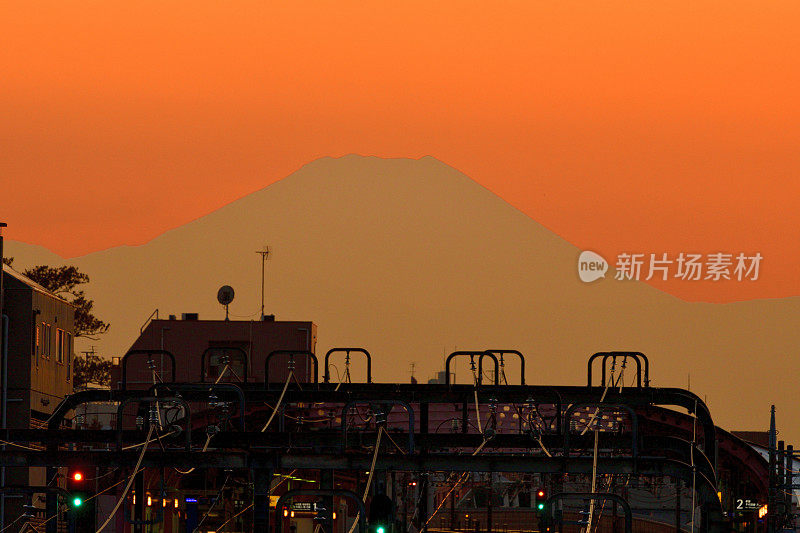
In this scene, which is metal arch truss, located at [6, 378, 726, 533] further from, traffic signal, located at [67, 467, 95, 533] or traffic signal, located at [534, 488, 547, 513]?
traffic signal, located at [534, 488, 547, 513]

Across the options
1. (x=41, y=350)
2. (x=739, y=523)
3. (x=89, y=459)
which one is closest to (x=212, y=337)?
(x=41, y=350)

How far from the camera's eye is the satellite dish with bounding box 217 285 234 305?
3002 inches

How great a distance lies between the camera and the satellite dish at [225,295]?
76.2m

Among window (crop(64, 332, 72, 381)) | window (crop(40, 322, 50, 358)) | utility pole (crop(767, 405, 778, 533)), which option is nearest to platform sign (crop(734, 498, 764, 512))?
utility pole (crop(767, 405, 778, 533))

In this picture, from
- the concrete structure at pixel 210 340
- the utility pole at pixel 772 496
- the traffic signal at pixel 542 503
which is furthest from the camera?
the concrete structure at pixel 210 340

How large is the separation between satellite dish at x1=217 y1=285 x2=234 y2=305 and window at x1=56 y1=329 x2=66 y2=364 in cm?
2832

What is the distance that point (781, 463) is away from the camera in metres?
45.8

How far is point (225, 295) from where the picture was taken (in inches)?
3009

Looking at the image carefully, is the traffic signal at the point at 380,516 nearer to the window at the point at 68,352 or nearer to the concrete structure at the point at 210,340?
the window at the point at 68,352

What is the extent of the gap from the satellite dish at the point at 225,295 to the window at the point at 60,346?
92.9ft

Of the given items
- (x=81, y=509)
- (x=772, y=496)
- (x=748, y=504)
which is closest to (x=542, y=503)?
(x=81, y=509)

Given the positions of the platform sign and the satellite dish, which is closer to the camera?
the platform sign

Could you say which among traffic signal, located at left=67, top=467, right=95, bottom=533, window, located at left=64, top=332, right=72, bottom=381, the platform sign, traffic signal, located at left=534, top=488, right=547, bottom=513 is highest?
window, located at left=64, top=332, right=72, bottom=381

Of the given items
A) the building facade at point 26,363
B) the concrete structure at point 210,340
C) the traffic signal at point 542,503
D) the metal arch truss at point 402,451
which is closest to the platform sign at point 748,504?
the traffic signal at point 542,503
